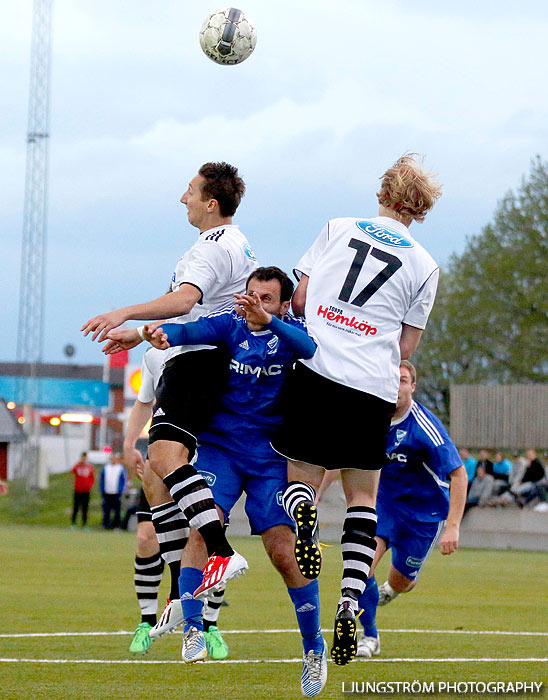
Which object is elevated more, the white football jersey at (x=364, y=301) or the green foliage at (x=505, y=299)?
the white football jersey at (x=364, y=301)

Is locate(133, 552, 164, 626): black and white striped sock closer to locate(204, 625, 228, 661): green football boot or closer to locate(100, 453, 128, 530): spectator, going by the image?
locate(204, 625, 228, 661): green football boot

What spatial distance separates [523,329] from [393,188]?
49.0m

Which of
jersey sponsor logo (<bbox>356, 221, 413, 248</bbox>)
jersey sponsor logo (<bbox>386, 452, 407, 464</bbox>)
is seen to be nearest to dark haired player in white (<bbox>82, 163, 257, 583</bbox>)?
jersey sponsor logo (<bbox>356, 221, 413, 248</bbox>)

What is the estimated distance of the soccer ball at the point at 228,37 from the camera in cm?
788

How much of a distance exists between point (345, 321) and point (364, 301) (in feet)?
0.50

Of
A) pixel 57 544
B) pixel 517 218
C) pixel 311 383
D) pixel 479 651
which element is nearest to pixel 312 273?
pixel 311 383

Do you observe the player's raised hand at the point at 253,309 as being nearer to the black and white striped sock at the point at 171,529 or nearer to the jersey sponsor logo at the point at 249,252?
the jersey sponsor logo at the point at 249,252

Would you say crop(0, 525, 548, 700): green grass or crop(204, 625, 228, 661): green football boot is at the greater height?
crop(204, 625, 228, 661): green football boot

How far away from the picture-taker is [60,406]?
51.5 m

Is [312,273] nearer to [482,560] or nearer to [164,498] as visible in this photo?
[164,498]

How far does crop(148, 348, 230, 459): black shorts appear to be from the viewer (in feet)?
22.0

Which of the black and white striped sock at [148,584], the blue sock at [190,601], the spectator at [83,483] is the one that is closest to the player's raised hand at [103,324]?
the blue sock at [190,601]

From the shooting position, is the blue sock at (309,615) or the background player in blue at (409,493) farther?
the background player in blue at (409,493)

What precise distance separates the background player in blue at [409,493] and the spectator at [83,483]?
21.0 metres
